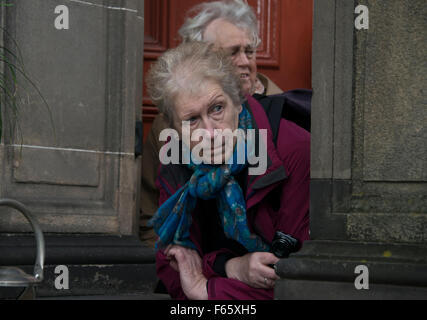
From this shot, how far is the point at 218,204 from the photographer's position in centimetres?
406

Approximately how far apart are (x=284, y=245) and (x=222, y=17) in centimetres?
175

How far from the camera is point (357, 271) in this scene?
10.4 feet

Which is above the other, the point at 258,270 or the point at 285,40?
the point at 285,40

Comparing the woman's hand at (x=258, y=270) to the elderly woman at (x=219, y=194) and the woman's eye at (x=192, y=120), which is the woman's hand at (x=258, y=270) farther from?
the woman's eye at (x=192, y=120)

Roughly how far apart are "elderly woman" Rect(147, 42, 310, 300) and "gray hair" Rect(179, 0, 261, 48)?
2.62ft

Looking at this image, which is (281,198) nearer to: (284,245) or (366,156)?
(284,245)

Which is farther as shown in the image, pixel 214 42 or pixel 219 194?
pixel 214 42

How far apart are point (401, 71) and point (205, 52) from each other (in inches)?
46.0

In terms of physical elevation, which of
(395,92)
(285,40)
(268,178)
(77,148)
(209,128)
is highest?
(285,40)

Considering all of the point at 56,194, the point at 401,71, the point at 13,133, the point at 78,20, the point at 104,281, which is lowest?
the point at 104,281

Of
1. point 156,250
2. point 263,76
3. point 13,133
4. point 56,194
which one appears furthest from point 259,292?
point 263,76

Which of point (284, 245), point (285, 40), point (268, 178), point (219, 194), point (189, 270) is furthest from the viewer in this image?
point (285, 40)

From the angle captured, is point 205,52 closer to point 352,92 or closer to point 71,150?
point 71,150

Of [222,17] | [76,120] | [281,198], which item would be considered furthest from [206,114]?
[222,17]
